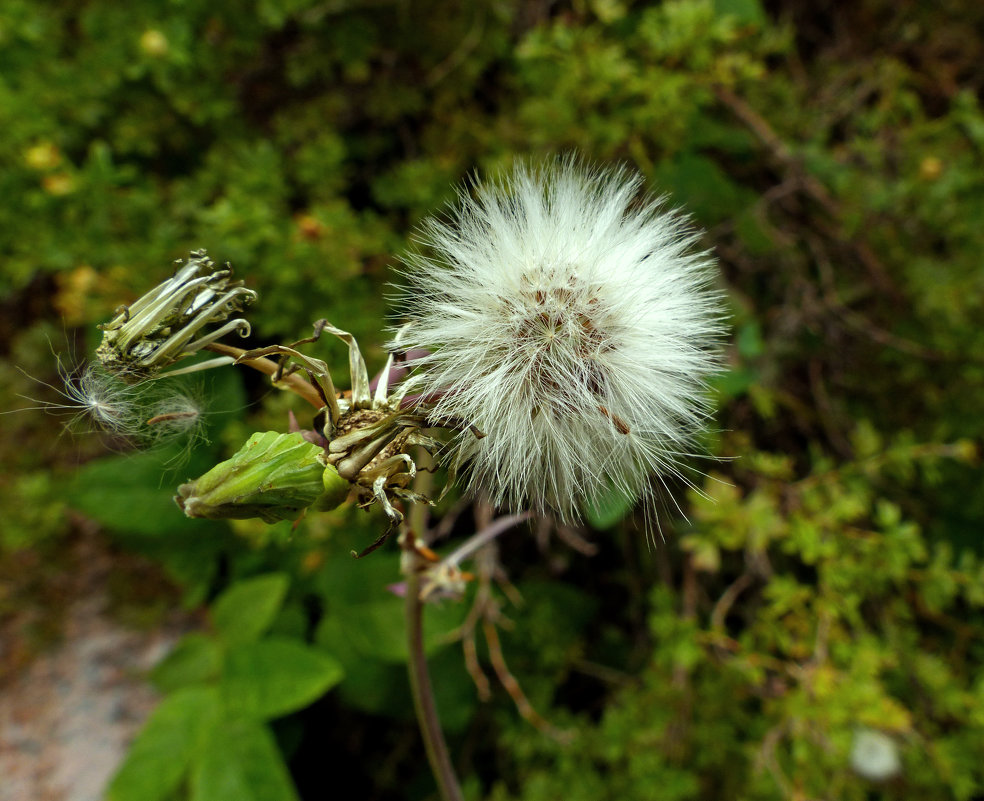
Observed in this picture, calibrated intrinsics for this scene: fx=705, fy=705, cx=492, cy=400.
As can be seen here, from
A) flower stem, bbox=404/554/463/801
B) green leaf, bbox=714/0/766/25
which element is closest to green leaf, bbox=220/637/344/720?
flower stem, bbox=404/554/463/801

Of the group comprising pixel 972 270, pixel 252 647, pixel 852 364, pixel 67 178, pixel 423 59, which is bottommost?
pixel 252 647

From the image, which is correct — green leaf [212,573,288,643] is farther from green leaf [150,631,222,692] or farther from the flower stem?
the flower stem

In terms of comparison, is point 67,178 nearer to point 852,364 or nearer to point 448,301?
point 448,301

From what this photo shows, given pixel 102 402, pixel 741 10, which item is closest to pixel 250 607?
pixel 102 402

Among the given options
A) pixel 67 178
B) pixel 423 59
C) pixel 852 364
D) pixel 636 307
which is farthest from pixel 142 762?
pixel 852 364

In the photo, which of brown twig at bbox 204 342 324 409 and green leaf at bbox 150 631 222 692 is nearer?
brown twig at bbox 204 342 324 409
